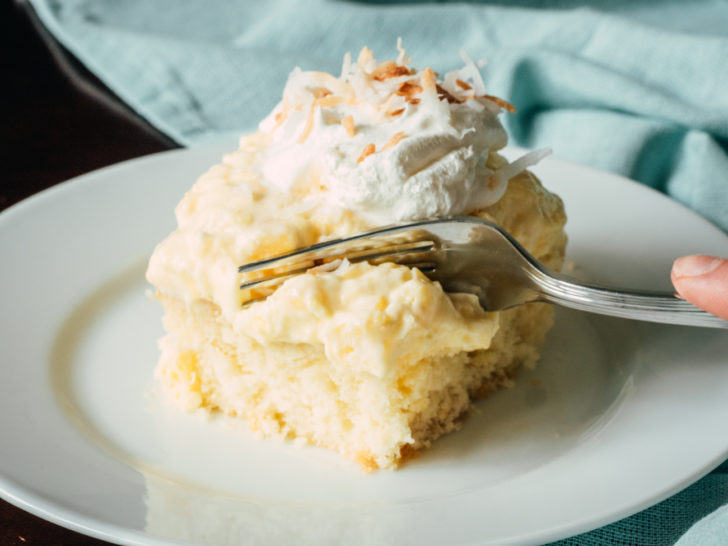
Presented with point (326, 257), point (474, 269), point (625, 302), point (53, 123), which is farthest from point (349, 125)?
point (53, 123)

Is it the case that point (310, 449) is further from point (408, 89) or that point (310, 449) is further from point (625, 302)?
point (408, 89)

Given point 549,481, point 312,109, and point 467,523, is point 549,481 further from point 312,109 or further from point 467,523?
point 312,109

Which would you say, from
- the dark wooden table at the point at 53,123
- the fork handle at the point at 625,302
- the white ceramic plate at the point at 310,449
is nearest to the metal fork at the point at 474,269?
the fork handle at the point at 625,302

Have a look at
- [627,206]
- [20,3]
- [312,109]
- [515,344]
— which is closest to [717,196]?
[627,206]

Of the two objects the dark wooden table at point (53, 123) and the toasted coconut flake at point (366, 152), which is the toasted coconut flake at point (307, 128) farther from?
the dark wooden table at point (53, 123)


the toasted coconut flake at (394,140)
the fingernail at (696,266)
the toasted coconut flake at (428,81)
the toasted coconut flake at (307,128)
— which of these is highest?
the toasted coconut flake at (428,81)

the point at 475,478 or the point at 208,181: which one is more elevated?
the point at 208,181
